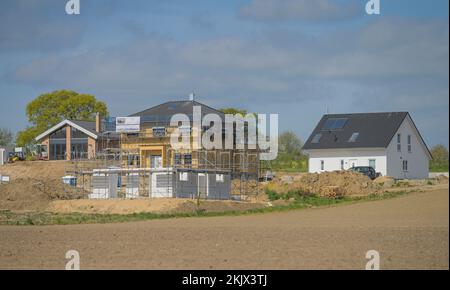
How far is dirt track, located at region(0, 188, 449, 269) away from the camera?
61.9ft

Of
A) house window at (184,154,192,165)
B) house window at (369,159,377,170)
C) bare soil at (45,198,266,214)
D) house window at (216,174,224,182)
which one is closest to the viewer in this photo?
bare soil at (45,198,266,214)

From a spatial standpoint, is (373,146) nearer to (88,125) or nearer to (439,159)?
(439,159)

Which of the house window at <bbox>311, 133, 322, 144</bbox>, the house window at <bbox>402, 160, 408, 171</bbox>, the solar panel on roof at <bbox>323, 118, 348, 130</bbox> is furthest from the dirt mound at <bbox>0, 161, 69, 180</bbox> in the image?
the house window at <bbox>402, 160, 408, 171</bbox>

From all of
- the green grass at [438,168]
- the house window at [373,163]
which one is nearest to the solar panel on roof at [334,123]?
the house window at [373,163]

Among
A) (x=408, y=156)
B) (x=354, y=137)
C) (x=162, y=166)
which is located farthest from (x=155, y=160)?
(x=408, y=156)

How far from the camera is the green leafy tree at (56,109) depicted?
9606 cm

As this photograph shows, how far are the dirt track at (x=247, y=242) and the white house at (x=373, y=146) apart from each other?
108 ft

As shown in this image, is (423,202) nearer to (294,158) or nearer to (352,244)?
(352,244)

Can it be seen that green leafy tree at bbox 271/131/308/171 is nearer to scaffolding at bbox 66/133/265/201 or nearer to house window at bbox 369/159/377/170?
house window at bbox 369/159/377/170

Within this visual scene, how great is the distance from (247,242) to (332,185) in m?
28.6

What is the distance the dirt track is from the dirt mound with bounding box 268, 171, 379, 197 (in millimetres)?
13716

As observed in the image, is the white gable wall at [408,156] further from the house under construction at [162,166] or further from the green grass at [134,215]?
the green grass at [134,215]

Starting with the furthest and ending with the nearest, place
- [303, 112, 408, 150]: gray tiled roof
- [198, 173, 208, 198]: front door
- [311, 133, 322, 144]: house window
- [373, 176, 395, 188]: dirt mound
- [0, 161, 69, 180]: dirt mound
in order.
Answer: [0, 161, 69, 180]: dirt mound < [311, 133, 322, 144]: house window < [303, 112, 408, 150]: gray tiled roof < [373, 176, 395, 188]: dirt mound < [198, 173, 208, 198]: front door
